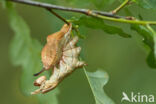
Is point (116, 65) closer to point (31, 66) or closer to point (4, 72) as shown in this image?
point (4, 72)

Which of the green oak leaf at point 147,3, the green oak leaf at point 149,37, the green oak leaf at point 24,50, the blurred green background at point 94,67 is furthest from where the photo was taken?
the blurred green background at point 94,67

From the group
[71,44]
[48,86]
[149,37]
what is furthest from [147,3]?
[48,86]

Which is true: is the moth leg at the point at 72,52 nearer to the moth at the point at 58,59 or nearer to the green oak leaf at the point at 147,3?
the moth at the point at 58,59

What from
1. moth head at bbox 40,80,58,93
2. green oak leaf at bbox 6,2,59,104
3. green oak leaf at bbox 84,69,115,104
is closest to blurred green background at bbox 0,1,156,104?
green oak leaf at bbox 6,2,59,104

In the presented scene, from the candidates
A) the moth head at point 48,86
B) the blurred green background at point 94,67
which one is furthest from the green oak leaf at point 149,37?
the blurred green background at point 94,67

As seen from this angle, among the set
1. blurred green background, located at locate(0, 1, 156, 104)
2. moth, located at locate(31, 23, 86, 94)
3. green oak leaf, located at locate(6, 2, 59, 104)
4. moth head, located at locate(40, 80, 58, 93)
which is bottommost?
→ blurred green background, located at locate(0, 1, 156, 104)

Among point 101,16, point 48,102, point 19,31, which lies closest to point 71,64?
point 101,16

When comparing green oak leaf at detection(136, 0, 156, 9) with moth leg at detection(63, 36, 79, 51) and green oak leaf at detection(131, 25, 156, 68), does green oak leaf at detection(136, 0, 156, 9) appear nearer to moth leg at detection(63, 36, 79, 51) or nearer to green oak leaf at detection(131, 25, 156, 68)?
green oak leaf at detection(131, 25, 156, 68)
